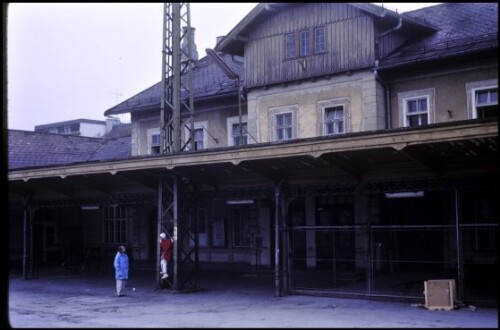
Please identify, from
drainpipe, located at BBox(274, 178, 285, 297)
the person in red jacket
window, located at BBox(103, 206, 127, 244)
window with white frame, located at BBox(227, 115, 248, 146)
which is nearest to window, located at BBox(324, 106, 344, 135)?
window with white frame, located at BBox(227, 115, 248, 146)

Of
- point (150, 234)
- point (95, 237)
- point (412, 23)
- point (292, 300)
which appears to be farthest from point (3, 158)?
point (95, 237)

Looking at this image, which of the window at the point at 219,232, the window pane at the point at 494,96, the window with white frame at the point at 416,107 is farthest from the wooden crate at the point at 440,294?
the window at the point at 219,232

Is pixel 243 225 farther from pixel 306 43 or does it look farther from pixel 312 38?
pixel 312 38

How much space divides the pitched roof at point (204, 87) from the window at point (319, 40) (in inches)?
149

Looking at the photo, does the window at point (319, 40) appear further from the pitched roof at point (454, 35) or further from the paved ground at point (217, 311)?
the paved ground at point (217, 311)

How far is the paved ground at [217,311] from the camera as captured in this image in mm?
12312

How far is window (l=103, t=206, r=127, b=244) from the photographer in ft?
94.7

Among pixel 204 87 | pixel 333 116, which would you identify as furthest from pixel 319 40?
pixel 204 87

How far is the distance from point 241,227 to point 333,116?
6130mm

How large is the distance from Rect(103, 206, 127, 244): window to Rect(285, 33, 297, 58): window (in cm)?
1167

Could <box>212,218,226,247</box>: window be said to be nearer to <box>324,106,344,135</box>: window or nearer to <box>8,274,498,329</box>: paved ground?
<box>8,274,498,329</box>: paved ground

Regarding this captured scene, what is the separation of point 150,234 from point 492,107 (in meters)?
15.5

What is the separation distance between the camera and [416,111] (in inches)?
780

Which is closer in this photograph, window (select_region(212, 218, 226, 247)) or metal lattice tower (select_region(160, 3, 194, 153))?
metal lattice tower (select_region(160, 3, 194, 153))
